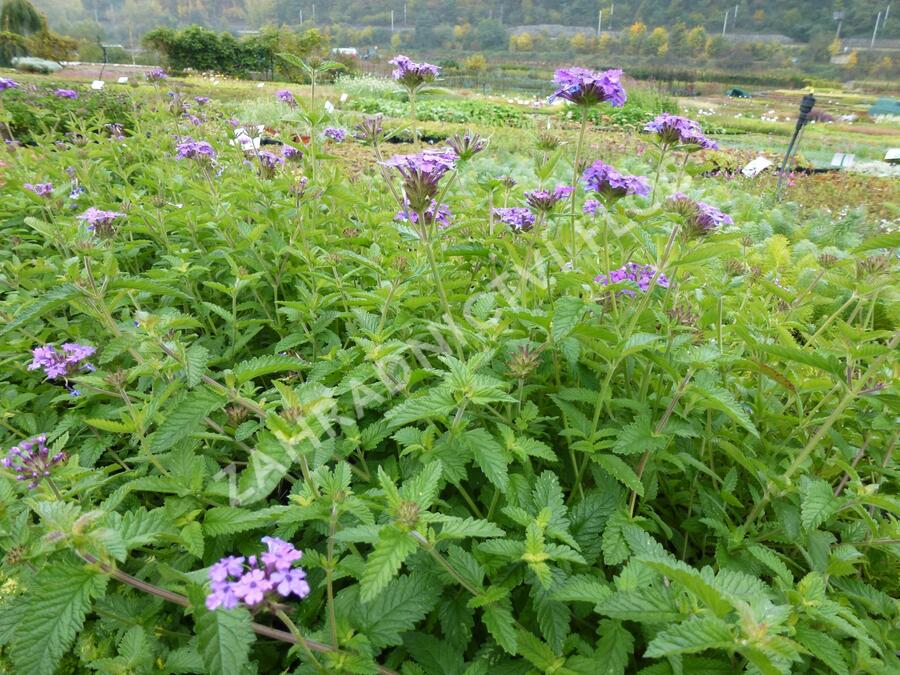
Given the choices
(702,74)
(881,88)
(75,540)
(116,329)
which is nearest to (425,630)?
(75,540)

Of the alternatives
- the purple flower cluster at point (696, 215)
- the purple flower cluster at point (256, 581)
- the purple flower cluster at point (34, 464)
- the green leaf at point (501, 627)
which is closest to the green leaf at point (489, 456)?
the green leaf at point (501, 627)

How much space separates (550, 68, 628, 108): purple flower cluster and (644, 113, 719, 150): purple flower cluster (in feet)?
0.57

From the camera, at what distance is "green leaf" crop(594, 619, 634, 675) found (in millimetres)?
1234

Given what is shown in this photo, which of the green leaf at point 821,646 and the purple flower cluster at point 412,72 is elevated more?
the purple flower cluster at point 412,72

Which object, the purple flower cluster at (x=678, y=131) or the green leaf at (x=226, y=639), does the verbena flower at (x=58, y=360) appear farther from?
the purple flower cluster at (x=678, y=131)

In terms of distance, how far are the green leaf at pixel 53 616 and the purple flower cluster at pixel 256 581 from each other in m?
0.40

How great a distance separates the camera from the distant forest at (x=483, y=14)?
42688mm

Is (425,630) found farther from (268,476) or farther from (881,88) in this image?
(881,88)

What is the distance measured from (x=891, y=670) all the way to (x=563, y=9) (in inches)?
2732

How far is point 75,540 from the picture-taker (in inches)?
42.9

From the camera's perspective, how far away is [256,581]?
3.17 ft

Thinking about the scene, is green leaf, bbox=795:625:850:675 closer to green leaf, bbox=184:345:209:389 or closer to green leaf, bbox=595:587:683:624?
green leaf, bbox=595:587:683:624

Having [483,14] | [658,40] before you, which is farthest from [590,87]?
[483,14]

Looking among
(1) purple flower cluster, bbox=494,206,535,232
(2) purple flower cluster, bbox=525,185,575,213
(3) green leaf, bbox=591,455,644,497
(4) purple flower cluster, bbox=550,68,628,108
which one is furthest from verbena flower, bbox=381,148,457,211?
(3) green leaf, bbox=591,455,644,497
